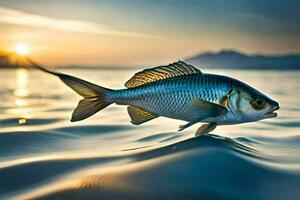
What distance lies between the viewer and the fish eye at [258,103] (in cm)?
459

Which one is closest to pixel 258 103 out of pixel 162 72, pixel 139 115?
pixel 162 72

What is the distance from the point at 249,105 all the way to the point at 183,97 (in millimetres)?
731

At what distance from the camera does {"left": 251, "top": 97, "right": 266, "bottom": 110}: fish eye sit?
4.59m

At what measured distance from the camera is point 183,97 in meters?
4.44

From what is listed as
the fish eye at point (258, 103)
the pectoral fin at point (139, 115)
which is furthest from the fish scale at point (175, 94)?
the fish eye at point (258, 103)

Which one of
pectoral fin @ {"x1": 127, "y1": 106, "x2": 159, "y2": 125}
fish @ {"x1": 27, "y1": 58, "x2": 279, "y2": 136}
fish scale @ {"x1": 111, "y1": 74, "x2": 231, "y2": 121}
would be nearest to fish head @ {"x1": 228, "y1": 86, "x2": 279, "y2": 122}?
fish @ {"x1": 27, "y1": 58, "x2": 279, "y2": 136}

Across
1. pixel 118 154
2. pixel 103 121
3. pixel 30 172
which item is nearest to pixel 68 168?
pixel 30 172

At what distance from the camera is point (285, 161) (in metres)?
4.31

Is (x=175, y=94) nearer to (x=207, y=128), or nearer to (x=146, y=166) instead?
(x=207, y=128)

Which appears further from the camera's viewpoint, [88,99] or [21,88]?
[21,88]

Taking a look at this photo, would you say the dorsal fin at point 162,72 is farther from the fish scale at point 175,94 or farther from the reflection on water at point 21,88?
the reflection on water at point 21,88

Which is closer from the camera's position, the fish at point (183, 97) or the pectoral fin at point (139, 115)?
the fish at point (183, 97)

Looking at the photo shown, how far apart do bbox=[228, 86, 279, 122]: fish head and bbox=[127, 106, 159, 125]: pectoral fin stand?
35.1 inches

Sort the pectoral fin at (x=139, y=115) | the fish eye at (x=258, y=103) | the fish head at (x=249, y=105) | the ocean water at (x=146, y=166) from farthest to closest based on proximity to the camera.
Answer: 1. the pectoral fin at (x=139, y=115)
2. the fish eye at (x=258, y=103)
3. the fish head at (x=249, y=105)
4. the ocean water at (x=146, y=166)
